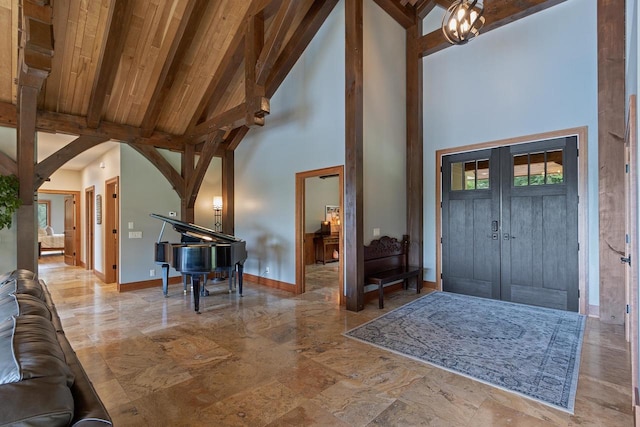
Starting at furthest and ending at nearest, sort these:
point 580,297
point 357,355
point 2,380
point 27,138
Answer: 1. point 580,297
2. point 27,138
3. point 357,355
4. point 2,380

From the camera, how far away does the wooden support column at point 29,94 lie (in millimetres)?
2986

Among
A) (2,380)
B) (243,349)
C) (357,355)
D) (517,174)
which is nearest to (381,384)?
(357,355)

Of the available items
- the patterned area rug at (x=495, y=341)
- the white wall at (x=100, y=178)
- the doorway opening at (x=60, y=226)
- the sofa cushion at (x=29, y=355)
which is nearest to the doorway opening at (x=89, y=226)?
the white wall at (x=100, y=178)

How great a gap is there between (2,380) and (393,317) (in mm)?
3944

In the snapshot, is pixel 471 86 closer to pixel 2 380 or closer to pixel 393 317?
pixel 393 317

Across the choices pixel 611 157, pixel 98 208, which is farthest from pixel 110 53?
pixel 611 157

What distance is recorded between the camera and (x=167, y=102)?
5703mm

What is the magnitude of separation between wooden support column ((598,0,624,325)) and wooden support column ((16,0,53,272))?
6355mm

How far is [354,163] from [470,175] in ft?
7.51

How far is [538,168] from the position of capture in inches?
185

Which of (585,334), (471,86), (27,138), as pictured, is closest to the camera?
(585,334)

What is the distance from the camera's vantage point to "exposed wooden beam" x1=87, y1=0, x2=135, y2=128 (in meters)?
3.83

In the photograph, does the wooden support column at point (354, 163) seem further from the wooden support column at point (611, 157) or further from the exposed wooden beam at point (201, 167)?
the wooden support column at point (611, 157)

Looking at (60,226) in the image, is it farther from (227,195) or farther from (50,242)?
(227,195)
